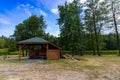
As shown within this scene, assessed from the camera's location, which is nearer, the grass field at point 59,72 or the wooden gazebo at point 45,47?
the grass field at point 59,72

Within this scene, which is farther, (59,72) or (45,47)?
(45,47)

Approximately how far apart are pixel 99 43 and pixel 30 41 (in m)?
17.1

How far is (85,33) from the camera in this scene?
35.0 metres

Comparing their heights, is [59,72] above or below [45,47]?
below

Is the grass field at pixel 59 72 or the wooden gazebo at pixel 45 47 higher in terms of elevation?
the wooden gazebo at pixel 45 47

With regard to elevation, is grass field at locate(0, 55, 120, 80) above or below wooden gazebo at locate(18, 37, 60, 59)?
below

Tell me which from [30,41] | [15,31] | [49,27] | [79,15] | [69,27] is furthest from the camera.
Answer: [49,27]

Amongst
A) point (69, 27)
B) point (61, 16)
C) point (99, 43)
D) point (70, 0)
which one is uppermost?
point (70, 0)

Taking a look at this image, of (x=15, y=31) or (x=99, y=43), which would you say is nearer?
(x=99, y=43)

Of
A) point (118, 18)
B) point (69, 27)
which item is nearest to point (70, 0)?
point (69, 27)

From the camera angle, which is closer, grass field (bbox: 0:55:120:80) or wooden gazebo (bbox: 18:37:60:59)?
→ grass field (bbox: 0:55:120:80)

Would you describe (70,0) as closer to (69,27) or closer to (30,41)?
(69,27)

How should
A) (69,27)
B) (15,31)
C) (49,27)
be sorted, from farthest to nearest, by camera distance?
(49,27), (15,31), (69,27)

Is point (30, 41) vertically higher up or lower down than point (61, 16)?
lower down
